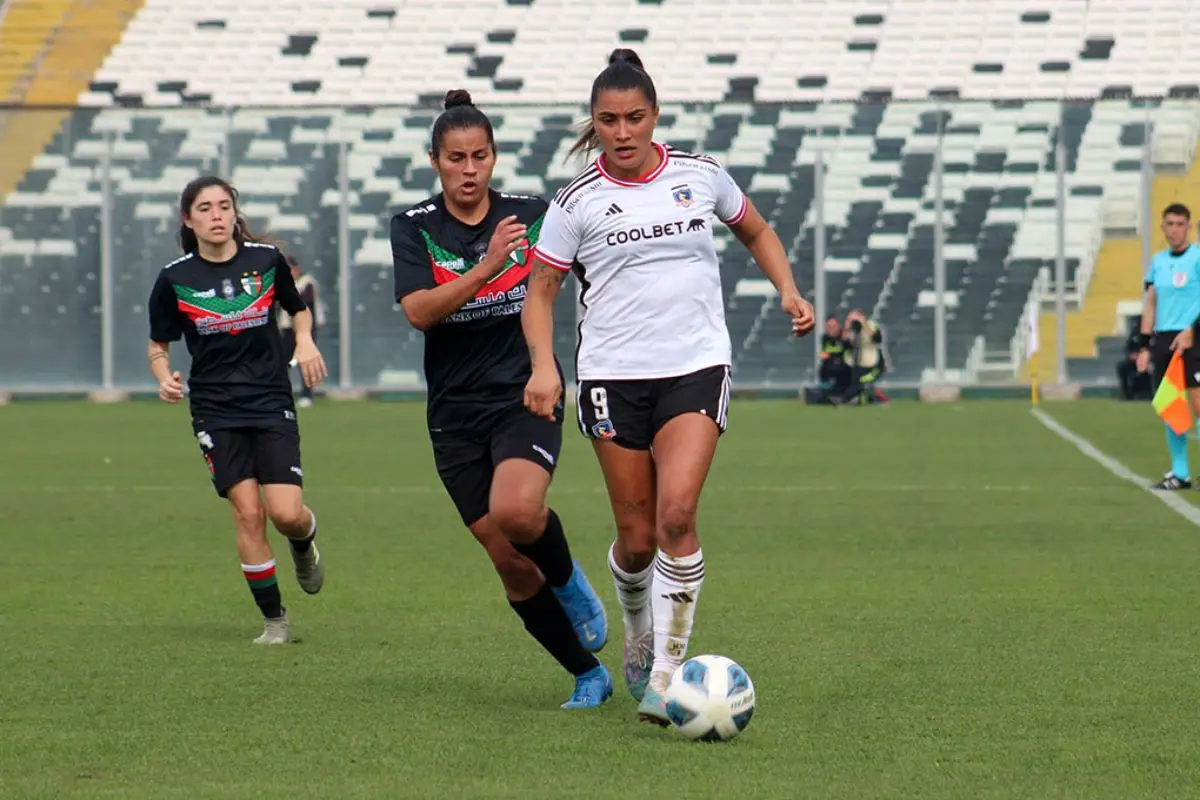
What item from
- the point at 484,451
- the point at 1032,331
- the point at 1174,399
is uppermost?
the point at 484,451

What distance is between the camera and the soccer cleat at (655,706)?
6.07 m

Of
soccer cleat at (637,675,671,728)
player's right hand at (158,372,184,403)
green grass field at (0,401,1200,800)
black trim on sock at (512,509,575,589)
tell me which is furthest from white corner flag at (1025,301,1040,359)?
soccer cleat at (637,675,671,728)

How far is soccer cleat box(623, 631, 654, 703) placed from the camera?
21.6 ft

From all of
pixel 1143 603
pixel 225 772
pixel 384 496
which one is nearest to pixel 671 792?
pixel 225 772

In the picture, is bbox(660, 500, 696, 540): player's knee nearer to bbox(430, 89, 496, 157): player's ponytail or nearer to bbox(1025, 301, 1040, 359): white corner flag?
bbox(430, 89, 496, 157): player's ponytail

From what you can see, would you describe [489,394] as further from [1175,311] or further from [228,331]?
[1175,311]

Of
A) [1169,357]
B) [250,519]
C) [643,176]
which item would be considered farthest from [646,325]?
[1169,357]

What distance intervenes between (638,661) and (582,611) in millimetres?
307

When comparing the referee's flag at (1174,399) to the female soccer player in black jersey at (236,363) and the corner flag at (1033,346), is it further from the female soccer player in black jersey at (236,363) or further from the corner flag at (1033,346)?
the corner flag at (1033,346)

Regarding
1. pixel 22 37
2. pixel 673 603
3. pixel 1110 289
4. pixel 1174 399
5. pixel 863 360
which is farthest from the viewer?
pixel 22 37

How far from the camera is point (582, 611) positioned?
682cm

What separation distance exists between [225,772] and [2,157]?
1217 inches

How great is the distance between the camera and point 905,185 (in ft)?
106

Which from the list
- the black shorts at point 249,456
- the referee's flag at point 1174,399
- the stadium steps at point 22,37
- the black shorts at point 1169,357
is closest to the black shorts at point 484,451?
the black shorts at point 249,456
